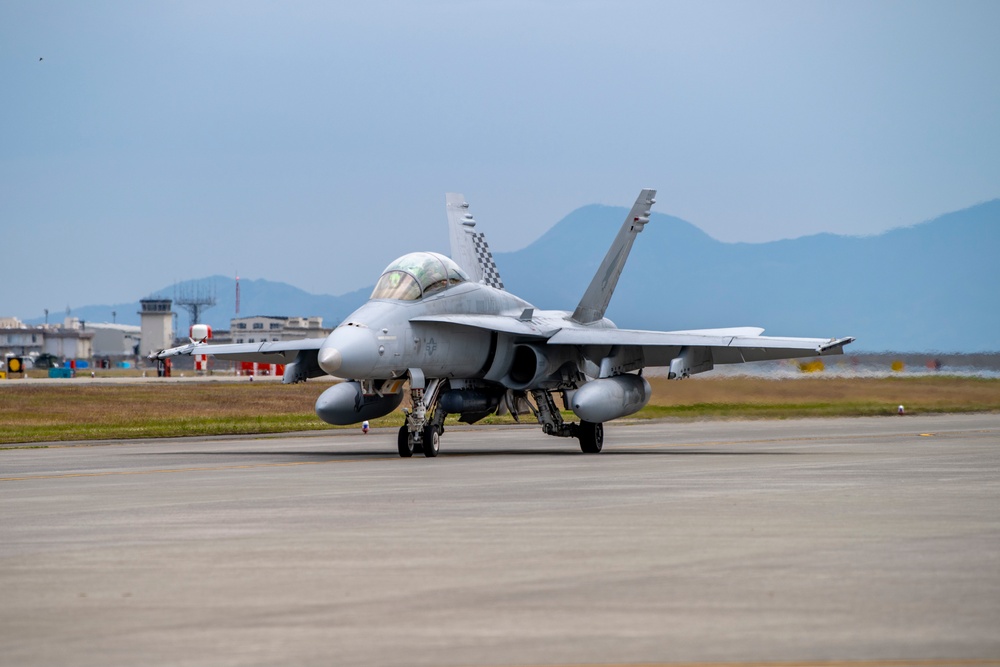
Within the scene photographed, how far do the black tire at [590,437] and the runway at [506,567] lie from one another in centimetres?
612

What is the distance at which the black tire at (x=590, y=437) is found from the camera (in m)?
25.6

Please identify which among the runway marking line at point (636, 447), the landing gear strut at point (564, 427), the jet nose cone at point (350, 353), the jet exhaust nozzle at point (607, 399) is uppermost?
the jet nose cone at point (350, 353)

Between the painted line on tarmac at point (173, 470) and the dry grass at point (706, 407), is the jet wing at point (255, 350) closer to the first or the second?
the painted line on tarmac at point (173, 470)

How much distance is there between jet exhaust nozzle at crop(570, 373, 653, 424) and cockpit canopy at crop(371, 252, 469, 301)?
3.16 m

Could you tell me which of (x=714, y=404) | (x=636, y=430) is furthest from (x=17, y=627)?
(x=714, y=404)

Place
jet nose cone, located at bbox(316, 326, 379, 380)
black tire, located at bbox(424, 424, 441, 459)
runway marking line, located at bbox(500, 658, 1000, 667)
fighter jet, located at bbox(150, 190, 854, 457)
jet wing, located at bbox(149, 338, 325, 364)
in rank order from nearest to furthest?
runway marking line, located at bbox(500, 658, 1000, 667), jet nose cone, located at bbox(316, 326, 379, 380), fighter jet, located at bbox(150, 190, 854, 457), black tire, located at bbox(424, 424, 441, 459), jet wing, located at bbox(149, 338, 325, 364)

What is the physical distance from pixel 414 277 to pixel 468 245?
656 cm

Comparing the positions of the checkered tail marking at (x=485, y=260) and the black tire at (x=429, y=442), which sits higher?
the checkered tail marking at (x=485, y=260)

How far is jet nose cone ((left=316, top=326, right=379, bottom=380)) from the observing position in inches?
846

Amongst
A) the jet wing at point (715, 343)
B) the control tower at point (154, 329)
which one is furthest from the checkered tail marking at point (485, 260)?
the control tower at point (154, 329)

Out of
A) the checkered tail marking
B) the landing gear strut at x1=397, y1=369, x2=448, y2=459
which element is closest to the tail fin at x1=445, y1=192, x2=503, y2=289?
the checkered tail marking

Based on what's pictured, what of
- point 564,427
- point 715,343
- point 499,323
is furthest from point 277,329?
point 715,343

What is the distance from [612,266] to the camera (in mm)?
29297

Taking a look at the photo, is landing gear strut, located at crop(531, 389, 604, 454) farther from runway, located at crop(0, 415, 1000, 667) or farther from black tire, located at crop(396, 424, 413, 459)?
runway, located at crop(0, 415, 1000, 667)
